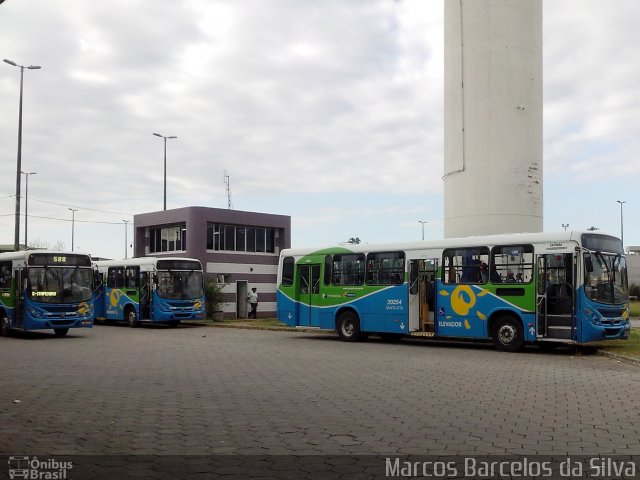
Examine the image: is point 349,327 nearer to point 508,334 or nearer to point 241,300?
point 508,334

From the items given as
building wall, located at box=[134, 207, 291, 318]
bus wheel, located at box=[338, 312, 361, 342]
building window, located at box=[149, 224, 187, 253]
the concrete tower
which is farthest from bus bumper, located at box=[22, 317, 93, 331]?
building window, located at box=[149, 224, 187, 253]

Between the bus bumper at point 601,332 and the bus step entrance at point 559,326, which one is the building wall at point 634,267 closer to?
the bus bumper at point 601,332

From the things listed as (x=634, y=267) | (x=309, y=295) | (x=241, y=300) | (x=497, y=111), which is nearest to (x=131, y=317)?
(x=241, y=300)

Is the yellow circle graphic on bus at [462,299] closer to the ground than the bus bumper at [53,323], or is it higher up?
higher up

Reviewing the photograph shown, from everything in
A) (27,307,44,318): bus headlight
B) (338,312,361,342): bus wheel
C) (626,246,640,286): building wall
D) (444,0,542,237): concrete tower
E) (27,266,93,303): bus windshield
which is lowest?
(338,312,361,342): bus wheel

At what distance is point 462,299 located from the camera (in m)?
20.5

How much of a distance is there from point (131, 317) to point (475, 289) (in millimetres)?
18756

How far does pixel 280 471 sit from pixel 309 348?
14.4 m

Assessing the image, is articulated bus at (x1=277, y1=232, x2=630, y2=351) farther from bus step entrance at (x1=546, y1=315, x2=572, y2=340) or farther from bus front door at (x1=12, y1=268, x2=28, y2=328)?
bus front door at (x1=12, y1=268, x2=28, y2=328)

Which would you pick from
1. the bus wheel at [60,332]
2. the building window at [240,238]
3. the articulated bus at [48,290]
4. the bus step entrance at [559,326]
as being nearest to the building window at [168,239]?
the building window at [240,238]

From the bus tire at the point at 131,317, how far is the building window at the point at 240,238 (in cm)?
1042

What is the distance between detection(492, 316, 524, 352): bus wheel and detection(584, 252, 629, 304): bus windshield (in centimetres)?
213

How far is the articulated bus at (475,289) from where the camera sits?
1825cm

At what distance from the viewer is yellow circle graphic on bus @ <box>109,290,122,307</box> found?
3465cm
